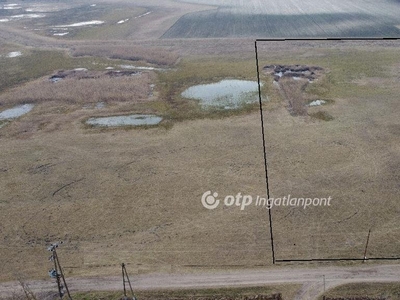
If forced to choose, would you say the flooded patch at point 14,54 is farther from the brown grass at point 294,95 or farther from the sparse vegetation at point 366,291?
the sparse vegetation at point 366,291

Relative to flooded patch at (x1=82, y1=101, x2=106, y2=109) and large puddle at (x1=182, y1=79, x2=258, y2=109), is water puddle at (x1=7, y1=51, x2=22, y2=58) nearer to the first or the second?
flooded patch at (x1=82, y1=101, x2=106, y2=109)

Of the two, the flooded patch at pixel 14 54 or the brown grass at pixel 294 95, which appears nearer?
the brown grass at pixel 294 95

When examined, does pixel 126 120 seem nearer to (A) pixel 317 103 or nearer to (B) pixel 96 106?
(B) pixel 96 106

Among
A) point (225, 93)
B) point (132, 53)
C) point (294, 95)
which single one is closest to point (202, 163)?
point (225, 93)

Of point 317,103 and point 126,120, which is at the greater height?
point 126,120

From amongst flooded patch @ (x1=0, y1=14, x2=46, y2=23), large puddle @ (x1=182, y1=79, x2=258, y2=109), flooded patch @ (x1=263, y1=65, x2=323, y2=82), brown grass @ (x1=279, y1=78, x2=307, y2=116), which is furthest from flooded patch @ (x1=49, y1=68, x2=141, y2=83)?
flooded patch @ (x1=0, y1=14, x2=46, y2=23)

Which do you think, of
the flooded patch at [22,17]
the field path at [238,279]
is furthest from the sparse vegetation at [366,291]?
the flooded patch at [22,17]
